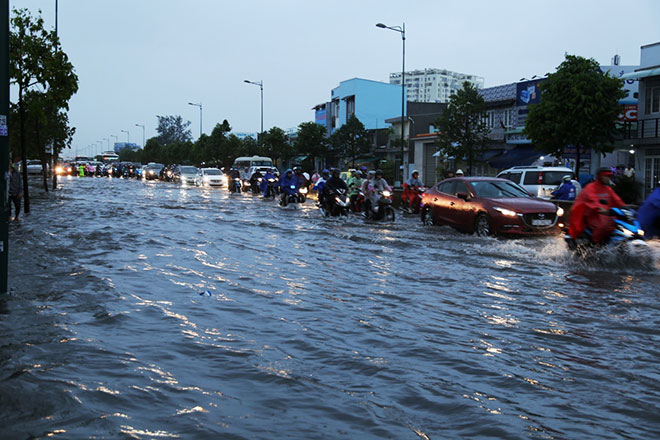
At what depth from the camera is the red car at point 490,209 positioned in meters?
14.7

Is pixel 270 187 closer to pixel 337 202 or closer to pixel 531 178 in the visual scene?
pixel 337 202

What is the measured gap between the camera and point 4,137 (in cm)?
700

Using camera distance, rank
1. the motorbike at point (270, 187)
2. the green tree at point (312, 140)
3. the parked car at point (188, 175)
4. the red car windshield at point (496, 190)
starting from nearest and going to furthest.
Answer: the red car windshield at point (496, 190), the motorbike at point (270, 187), the parked car at point (188, 175), the green tree at point (312, 140)

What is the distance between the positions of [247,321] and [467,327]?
2.07 metres

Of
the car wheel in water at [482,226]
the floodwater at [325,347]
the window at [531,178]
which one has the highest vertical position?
the window at [531,178]

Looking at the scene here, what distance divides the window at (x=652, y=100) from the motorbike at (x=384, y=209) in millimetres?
19993

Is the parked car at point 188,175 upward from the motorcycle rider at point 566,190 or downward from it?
upward

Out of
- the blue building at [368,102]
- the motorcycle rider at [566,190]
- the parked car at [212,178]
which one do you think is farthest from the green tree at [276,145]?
the motorcycle rider at [566,190]

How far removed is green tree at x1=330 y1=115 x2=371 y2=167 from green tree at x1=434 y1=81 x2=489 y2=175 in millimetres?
20079

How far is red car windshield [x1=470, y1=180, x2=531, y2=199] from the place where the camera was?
15820 mm

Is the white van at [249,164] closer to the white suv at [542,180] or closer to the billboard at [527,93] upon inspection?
the billboard at [527,93]

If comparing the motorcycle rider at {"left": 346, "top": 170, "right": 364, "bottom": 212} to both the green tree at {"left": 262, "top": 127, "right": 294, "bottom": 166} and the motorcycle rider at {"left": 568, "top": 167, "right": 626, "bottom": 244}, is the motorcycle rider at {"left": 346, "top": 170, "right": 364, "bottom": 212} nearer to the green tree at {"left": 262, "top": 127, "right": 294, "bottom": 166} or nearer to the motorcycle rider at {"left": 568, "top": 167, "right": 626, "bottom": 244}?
the motorcycle rider at {"left": 568, "top": 167, "right": 626, "bottom": 244}

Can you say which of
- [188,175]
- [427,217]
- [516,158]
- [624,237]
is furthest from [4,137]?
[188,175]

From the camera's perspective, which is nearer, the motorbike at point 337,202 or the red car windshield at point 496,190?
the red car windshield at point 496,190
